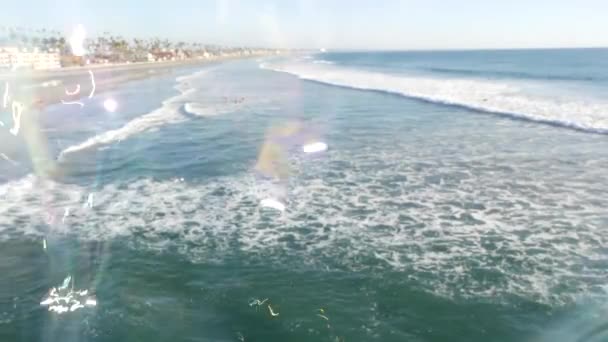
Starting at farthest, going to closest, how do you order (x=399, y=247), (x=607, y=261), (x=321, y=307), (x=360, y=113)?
(x=360, y=113) → (x=399, y=247) → (x=607, y=261) → (x=321, y=307)

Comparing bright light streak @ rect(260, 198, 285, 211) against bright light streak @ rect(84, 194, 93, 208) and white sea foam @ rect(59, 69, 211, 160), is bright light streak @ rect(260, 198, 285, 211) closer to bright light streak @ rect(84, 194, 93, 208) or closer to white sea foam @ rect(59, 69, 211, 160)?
bright light streak @ rect(84, 194, 93, 208)

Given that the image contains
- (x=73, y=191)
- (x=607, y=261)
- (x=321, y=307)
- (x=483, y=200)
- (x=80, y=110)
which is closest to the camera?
(x=321, y=307)

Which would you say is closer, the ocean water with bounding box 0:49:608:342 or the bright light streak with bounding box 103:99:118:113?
the ocean water with bounding box 0:49:608:342

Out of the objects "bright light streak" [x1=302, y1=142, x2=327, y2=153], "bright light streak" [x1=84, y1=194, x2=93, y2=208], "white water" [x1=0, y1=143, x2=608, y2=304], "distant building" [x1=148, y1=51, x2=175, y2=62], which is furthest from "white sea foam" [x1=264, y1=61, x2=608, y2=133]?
"distant building" [x1=148, y1=51, x2=175, y2=62]

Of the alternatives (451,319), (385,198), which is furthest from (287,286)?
(385,198)

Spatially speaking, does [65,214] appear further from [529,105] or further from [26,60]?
[26,60]

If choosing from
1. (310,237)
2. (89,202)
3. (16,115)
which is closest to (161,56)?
(16,115)

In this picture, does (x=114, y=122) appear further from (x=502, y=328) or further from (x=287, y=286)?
(x=502, y=328)

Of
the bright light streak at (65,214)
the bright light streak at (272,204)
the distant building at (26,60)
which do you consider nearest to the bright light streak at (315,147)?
the bright light streak at (272,204)
